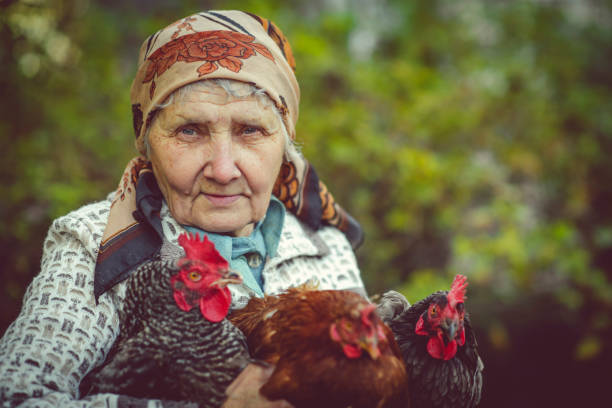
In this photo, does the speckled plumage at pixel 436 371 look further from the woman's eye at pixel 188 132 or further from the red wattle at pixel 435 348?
the woman's eye at pixel 188 132

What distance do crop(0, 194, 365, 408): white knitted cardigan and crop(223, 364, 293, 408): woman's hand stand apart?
0.23m

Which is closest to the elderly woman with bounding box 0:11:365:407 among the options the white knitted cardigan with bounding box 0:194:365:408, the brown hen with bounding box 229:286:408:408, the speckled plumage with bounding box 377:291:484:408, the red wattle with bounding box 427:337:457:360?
the white knitted cardigan with bounding box 0:194:365:408

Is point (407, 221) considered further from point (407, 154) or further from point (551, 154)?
point (551, 154)

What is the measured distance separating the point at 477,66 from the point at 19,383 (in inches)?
213

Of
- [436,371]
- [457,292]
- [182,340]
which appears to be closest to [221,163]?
[182,340]

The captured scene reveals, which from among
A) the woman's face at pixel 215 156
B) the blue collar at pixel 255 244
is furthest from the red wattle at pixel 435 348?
the woman's face at pixel 215 156

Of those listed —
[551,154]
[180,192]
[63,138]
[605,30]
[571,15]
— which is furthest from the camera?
[571,15]

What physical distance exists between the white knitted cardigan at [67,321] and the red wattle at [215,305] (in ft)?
1.00

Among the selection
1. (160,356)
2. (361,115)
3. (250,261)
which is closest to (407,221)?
(361,115)

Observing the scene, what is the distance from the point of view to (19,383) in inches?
53.5

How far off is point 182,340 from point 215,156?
2.28 ft

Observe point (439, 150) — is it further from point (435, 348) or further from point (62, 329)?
point (62, 329)

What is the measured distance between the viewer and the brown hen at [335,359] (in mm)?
1333

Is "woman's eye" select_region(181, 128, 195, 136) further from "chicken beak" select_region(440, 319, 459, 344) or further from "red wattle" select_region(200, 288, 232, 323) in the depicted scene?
"chicken beak" select_region(440, 319, 459, 344)
